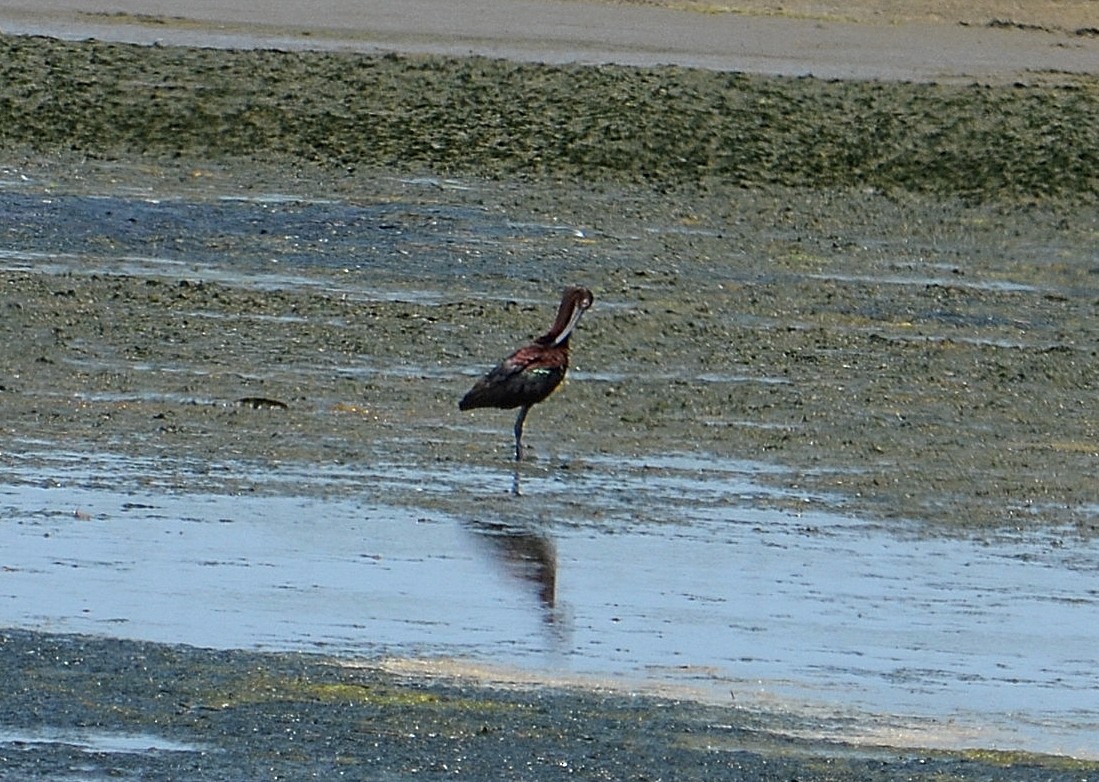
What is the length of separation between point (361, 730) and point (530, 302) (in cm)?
759

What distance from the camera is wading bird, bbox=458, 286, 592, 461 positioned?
1107 cm

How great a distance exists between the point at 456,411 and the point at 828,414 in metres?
1.68

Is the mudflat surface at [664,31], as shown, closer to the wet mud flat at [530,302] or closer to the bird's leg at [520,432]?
the wet mud flat at [530,302]

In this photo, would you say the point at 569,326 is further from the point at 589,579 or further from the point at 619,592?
the point at 619,592

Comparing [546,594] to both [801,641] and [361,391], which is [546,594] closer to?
[801,641]

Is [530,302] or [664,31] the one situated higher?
[664,31]

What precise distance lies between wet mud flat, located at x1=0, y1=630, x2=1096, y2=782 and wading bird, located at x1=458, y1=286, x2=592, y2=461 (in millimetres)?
3618

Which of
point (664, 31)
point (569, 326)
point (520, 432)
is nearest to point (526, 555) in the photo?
point (520, 432)

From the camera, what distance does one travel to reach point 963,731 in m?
7.22

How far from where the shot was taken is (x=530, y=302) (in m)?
14.3

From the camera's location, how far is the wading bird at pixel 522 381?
36.3 ft

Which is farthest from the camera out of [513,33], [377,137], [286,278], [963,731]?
[513,33]

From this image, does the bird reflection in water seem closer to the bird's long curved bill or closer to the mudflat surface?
the bird's long curved bill

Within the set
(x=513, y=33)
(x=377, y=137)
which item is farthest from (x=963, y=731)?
(x=513, y=33)
